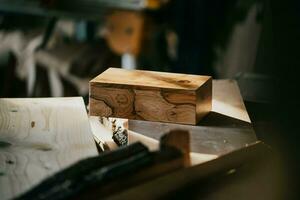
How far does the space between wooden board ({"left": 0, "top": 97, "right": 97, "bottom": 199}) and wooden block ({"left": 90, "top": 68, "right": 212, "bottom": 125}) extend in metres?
0.12

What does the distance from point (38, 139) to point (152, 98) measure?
0.51 m

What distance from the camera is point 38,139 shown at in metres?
2.03

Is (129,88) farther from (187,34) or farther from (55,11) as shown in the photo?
(55,11)

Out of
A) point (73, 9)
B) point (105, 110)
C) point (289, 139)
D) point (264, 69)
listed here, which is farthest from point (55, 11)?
point (105, 110)

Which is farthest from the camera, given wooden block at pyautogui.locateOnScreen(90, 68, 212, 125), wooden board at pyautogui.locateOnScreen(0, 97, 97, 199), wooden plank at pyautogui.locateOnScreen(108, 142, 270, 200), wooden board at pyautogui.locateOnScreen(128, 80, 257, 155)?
wooden block at pyautogui.locateOnScreen(90, 68, 212, 125)

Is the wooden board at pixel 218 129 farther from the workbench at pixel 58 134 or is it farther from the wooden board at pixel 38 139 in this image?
the wooden board at pixel 38 139

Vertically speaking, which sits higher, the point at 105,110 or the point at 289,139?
the point at 105,110

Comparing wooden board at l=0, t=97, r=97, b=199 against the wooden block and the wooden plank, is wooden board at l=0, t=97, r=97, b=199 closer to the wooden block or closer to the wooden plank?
the wooden block

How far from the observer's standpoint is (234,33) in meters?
5.60

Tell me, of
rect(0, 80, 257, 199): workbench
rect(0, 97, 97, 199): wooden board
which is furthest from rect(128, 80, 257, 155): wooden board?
rect(0, 97, 97, 199): wooden board

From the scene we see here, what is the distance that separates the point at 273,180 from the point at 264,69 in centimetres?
251

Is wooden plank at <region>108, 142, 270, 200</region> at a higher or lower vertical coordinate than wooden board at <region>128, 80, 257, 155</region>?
lower

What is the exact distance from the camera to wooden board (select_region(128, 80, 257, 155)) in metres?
2.00

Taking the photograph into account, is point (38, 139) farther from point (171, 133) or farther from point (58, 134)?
point (171, 133)
